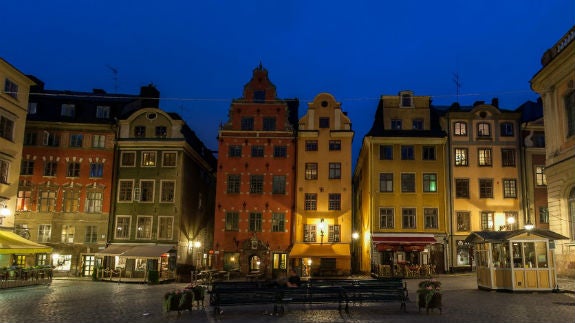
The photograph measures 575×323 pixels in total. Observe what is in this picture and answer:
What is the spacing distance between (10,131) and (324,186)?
74.6 feet

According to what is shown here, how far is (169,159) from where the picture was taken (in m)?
44.9

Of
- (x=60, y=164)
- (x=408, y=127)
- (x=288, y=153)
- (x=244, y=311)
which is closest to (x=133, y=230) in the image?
(x=60, y=164)

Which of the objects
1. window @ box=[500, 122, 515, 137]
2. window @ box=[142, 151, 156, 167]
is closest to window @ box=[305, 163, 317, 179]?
window @ box=[142, 151, 156, 167]

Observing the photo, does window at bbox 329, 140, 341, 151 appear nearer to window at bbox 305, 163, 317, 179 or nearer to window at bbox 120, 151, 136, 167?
window at bbox 305, 163, 317, 179

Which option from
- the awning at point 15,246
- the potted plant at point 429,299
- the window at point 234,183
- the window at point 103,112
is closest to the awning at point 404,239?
the window at point 234,183

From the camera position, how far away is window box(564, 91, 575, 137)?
94.4 feet

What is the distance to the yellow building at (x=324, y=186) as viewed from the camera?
138ft

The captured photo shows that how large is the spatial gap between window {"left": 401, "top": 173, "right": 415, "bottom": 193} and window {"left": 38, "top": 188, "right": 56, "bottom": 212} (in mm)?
27495

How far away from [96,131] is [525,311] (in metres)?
36.5

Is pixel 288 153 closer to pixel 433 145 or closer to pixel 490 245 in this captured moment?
pixel 433 145

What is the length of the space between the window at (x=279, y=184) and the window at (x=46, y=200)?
688 inches

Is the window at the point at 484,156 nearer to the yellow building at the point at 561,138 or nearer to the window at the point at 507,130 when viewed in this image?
the window at the point at 507,130

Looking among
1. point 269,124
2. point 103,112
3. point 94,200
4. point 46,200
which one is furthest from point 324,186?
point 46,200

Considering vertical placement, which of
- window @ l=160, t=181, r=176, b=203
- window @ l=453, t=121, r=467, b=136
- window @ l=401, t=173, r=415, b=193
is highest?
window @ l=453, t=121, r=467, b=136
